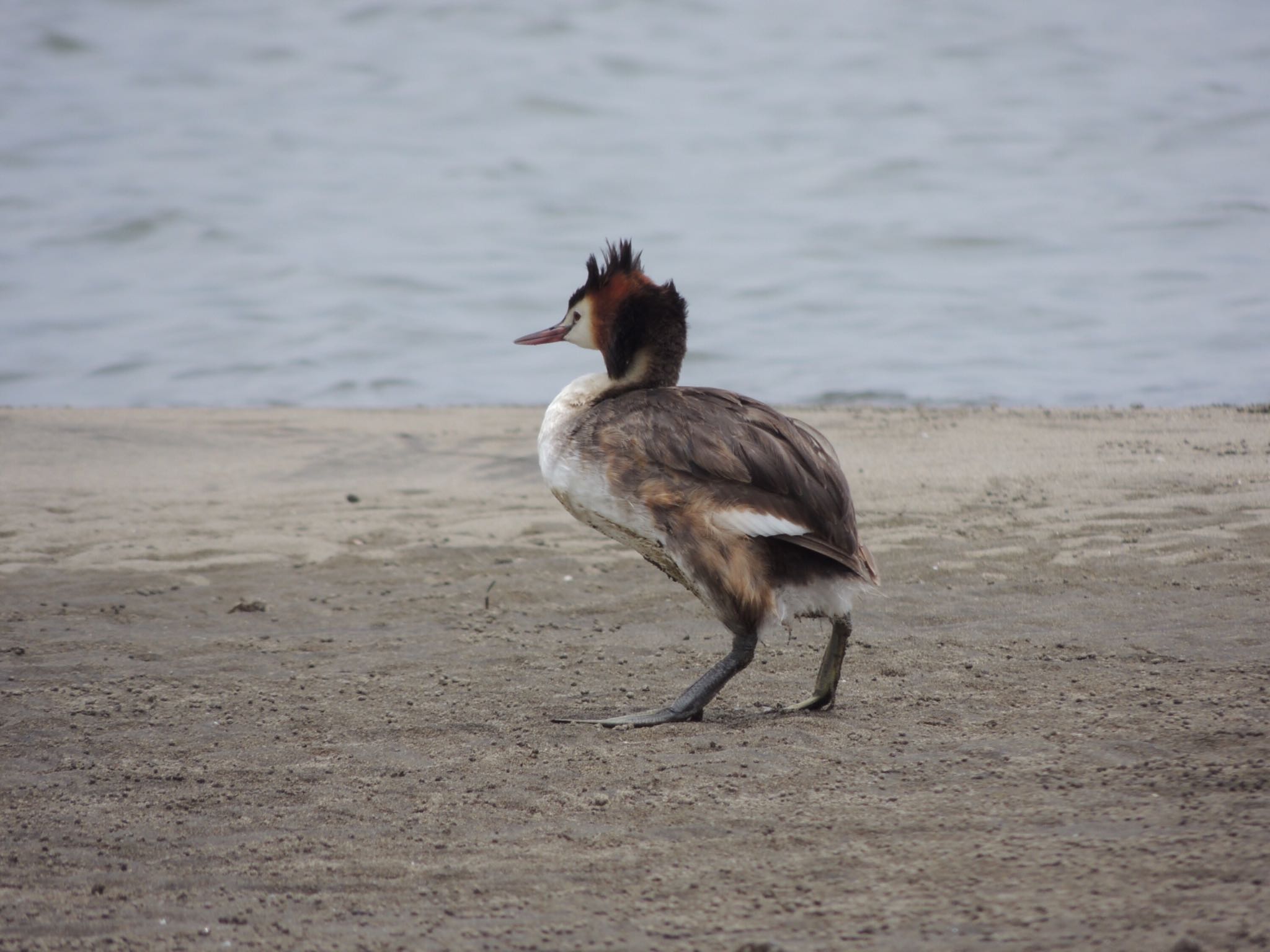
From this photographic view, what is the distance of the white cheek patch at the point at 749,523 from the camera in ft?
14.1

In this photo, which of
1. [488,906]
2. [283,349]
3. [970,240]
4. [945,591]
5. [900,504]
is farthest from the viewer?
[970,240]

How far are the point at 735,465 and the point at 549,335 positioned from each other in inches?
43.0

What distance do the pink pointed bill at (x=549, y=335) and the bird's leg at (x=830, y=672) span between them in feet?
4.69

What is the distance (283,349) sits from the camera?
14266 mm

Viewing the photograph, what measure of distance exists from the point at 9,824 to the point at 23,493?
4550 mm

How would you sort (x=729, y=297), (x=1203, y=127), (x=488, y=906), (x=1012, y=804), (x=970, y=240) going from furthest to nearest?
(x=1203, y=127) → (x=970, y=240) → (x=729, y=297) → (x=1012, y=804) → (x=488, y=906)

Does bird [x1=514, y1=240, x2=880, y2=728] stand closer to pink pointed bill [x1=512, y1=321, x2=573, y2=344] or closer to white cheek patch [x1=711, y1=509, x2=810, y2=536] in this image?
white cheek patch [x1=711, y1=509, x2=810, y2=536]

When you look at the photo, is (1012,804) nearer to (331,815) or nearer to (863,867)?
(863,867)

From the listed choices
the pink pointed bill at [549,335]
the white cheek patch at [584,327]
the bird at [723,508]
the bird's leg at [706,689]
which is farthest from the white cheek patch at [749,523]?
the pink pointed bill at [549,335]

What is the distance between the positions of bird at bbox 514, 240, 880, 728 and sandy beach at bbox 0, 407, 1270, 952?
1.00 ft

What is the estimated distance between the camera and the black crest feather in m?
4.82

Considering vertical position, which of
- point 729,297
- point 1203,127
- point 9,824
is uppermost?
point 1203,127

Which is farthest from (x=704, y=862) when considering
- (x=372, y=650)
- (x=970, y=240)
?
(x=970, y=240)

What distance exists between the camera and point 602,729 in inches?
172
